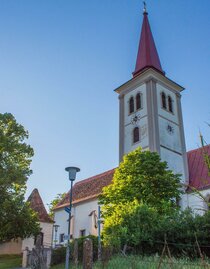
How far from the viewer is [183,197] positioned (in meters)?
28.3

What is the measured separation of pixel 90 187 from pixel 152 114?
11910 millimetres

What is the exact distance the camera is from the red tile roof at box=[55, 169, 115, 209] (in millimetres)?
34688

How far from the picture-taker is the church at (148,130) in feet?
98.2

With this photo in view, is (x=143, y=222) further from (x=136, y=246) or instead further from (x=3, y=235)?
(x=3, y=235)

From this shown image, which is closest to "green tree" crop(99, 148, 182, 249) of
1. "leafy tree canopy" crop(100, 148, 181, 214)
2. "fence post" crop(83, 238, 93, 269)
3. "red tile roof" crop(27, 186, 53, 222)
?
"leafy tree canopy" crop(100, 148, 181, 214)

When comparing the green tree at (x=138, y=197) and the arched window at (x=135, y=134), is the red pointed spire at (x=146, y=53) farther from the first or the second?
the green tree at (x=138, y=197)

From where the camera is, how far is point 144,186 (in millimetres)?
22234

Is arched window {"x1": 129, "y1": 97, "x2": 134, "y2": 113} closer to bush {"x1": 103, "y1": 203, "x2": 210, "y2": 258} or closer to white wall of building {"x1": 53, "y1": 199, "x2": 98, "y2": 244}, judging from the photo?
white wall of building {"x1": 53, "y1": 199, "x2": 98, "y2": 244}

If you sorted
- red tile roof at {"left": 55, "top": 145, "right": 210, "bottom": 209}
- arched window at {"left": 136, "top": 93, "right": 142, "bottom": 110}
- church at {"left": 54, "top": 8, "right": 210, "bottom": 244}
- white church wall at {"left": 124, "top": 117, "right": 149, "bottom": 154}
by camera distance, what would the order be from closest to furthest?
1. red tile roof at {"left": 55, "top": 145, "right": 210, "bottom": 209}
2. church at {"left": 54, "top": 8, "right": 210, "bottom": 244}
3. white church wall at {"left": 124, "top": 117, "right": 149, "bottom": 154}
4. arched window at {"left": 136, "top": 93, "right": 142, "bottom": 110}

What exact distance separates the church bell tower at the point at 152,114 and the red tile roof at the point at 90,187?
4.97 m

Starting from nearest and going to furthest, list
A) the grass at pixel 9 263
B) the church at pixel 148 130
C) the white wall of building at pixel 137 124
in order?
1. the grass at pixel 9 263
2. the church at pixel 148 130
3. the white wall of building at pixel 137 124

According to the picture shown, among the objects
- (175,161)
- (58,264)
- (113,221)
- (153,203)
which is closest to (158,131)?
(175,161)

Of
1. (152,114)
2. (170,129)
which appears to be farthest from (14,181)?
(170,129)

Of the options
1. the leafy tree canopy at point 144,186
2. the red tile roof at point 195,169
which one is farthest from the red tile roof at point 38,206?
the red tile roof at point 195,169
